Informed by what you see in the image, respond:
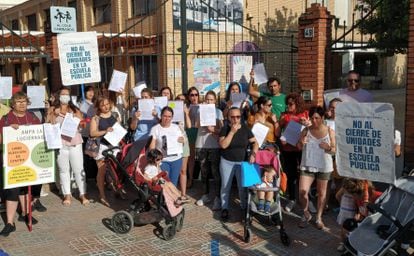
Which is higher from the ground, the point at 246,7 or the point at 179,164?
the point at 246,7

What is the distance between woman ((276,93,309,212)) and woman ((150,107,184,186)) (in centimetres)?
146

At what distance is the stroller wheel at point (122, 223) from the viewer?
559cm

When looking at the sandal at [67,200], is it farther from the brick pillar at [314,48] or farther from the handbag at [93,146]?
the brick pillar at [314,48]

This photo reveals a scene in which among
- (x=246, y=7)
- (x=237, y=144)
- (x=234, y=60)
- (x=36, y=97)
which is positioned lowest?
(x=237, y=144)

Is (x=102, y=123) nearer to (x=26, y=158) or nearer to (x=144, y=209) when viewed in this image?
(x=26, y=158)

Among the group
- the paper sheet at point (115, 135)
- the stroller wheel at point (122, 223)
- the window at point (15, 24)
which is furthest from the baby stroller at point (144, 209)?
the window at point (15, 24)

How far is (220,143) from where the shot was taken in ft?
19.1

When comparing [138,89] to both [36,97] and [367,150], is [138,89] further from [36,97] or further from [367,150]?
[367,150]

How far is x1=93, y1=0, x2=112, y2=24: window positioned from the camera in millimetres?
18719

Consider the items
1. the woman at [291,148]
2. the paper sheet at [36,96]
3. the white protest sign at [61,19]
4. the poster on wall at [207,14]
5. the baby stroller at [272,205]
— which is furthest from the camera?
the poster on wall at [207,14]

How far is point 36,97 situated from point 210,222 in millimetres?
4112

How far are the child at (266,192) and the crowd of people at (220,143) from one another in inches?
0.7

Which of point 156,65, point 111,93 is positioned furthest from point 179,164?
point 156,65

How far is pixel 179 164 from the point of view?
6.31m
